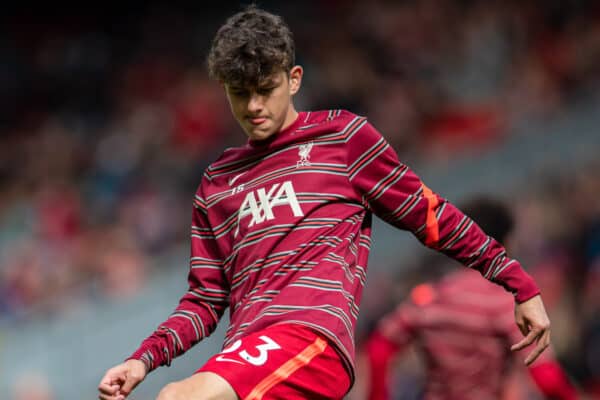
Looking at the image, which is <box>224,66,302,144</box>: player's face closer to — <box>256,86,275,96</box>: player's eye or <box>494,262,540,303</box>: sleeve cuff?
<box>256,86,275,96</box>: player's eye

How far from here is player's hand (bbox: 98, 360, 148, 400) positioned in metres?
2.00

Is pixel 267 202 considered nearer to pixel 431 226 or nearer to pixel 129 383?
pixel 431 226

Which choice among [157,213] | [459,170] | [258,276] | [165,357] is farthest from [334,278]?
[157,213]

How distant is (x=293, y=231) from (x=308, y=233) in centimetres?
4

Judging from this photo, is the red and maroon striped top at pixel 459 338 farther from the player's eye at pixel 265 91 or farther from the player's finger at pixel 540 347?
the player's eye at pixel 265 91

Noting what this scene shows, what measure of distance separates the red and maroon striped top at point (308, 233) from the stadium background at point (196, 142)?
6.57 ft

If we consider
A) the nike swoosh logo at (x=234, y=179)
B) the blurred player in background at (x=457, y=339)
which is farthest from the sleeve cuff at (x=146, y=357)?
the blurred player in background at (x=457, y=339)

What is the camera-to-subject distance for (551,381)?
304 cm

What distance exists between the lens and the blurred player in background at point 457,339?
330 cm

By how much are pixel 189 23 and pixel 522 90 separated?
11.5ft

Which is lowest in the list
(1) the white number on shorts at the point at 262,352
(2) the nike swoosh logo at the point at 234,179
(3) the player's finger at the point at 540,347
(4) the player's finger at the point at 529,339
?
(3) the player's finger at the point at 540,347

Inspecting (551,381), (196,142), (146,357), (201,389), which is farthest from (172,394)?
(196,142)

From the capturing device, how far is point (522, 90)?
543 centimetres

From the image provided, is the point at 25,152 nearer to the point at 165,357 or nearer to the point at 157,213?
the point at 157,213
